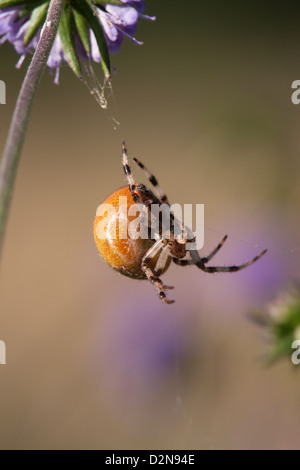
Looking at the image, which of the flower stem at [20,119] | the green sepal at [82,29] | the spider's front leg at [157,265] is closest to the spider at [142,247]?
the spider's front leg at [157,265]

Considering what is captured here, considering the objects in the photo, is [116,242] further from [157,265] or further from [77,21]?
[77,21]

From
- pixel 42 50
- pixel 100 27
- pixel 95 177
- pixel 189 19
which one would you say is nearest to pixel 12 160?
pixel 42 50

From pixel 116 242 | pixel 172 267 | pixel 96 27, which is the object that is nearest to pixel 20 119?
pixel 96 27

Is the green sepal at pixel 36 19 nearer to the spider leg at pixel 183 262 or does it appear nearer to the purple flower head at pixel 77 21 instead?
Answer: the purple flower head at pixel 77 21

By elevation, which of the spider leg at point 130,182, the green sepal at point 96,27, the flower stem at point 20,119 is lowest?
the flower stem at point 20,119

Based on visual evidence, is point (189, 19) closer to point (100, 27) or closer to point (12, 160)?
point (100, 27)

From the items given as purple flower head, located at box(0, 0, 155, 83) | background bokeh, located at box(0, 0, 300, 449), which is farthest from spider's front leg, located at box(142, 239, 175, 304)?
purple flower head, located at box(0, 0, 155, 83)
